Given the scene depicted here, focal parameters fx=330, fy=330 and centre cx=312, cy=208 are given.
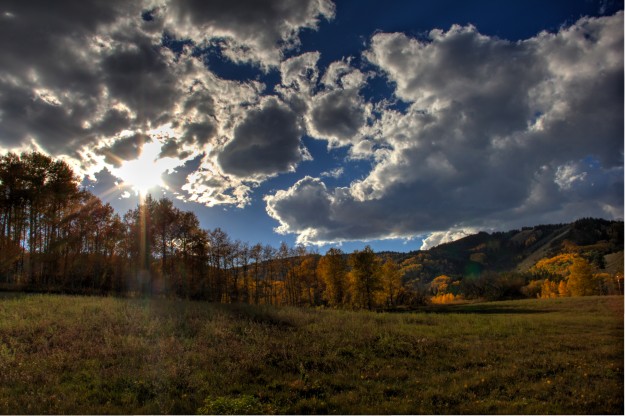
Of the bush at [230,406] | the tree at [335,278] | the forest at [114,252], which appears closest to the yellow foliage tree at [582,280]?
the forest at [114,252]

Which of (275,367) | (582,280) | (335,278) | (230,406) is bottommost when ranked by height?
(582,280)

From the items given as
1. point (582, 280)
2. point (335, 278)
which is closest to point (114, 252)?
point (335, 278)

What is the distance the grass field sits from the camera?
29.9ft

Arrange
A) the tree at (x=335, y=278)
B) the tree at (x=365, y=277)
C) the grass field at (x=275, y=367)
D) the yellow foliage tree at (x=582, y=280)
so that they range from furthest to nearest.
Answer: the yellow foliage tree at (x=582, y=280)
the tree at (x=335, y=278)
the tree at (x=365, y=277)
the grass field at (x=275, y=367)

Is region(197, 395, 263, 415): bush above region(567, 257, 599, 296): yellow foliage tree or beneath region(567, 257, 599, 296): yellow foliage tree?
above

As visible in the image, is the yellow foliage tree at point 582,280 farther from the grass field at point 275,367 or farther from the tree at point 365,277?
the grass field at point 275,367

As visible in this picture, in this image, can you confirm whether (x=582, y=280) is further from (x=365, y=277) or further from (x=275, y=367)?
(x=275, y=367)

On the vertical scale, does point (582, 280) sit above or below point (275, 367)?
below

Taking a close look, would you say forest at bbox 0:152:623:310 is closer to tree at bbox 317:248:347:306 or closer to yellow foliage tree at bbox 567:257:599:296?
tree at bbox 317:248:347:306

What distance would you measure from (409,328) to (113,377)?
1727 centimetres

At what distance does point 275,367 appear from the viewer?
12125 mm

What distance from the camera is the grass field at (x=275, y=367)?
9.10m

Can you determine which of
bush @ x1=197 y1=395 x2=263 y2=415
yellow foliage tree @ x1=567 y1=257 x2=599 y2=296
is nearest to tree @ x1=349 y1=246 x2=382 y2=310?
bush @ x1=197 y1=395 x2=263 y2=415

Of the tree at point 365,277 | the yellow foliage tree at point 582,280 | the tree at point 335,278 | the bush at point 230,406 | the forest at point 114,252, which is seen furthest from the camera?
the yellow foliage tree at point 582,280
